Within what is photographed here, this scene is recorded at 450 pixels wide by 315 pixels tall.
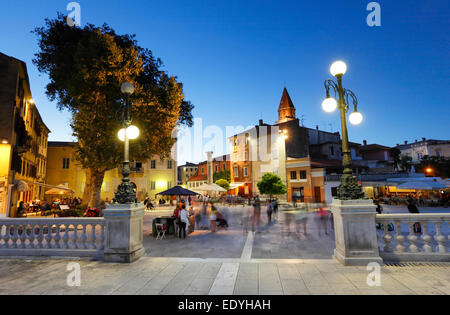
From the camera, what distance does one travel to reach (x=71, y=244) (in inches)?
260

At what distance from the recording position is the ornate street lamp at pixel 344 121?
5.69 meters

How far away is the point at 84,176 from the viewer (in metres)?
33.4

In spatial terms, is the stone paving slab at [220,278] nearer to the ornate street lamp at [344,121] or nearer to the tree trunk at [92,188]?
the ornate street lamp at [344,121]

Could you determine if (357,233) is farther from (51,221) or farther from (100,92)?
(100,92)

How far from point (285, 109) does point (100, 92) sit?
4216 cm

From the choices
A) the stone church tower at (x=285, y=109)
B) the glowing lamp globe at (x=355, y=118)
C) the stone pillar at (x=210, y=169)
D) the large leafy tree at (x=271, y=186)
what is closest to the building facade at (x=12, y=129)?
the glowing lamp globe at (x=355, y=118)

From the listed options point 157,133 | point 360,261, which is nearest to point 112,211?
point 360,261

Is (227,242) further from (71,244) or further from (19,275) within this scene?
(19,275)

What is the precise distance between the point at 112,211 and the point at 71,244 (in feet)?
6.23

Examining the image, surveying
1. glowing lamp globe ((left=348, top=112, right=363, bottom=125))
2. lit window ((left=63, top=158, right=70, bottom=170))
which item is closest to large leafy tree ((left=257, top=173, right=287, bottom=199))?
glowing lamp globe ((left=348, top=112, right=363, bottom=125))

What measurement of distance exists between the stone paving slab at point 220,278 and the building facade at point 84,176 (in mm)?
28340

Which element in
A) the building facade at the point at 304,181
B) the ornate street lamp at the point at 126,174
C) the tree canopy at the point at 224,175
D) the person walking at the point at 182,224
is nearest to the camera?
the ornate street lamp at the point at 126,174

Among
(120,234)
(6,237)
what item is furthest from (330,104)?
(6,237)
